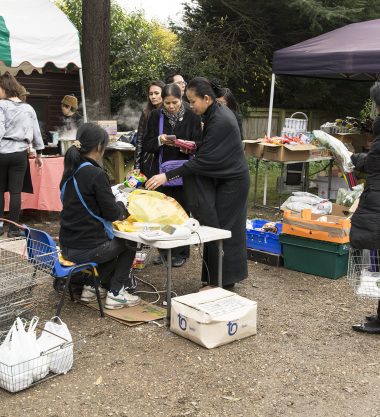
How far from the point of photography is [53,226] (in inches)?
289

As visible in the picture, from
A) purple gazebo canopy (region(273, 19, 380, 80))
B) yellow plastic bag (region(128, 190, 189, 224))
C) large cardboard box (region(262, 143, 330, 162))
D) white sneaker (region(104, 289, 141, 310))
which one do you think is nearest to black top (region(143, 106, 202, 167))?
yellow plastic bag (region(128, 190, 189, 224))

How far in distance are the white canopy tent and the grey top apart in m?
0.74

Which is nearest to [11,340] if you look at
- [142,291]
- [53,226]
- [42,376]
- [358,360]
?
[42,376]

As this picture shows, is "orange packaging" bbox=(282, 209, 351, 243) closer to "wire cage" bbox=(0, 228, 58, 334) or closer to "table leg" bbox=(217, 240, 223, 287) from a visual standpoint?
"table leg" bbox=(217, 240, 223, 287)

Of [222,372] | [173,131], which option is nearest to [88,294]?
[222,372]

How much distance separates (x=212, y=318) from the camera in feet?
12.6

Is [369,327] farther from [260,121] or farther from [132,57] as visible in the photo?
[260,121]

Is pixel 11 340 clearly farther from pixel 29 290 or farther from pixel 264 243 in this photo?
pixel 264 243

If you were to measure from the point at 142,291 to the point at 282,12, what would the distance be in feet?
37.9

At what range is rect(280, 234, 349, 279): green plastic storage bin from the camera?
5527mm

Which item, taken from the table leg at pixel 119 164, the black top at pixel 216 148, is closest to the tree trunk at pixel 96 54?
the table leg at pixel 119 164

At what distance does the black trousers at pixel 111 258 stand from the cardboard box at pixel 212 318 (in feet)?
1.90

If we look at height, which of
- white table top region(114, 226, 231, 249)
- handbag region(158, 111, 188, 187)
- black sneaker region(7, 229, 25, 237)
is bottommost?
black sneaker region(7, 229, 25, 237)

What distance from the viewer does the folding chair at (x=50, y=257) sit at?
396cm
